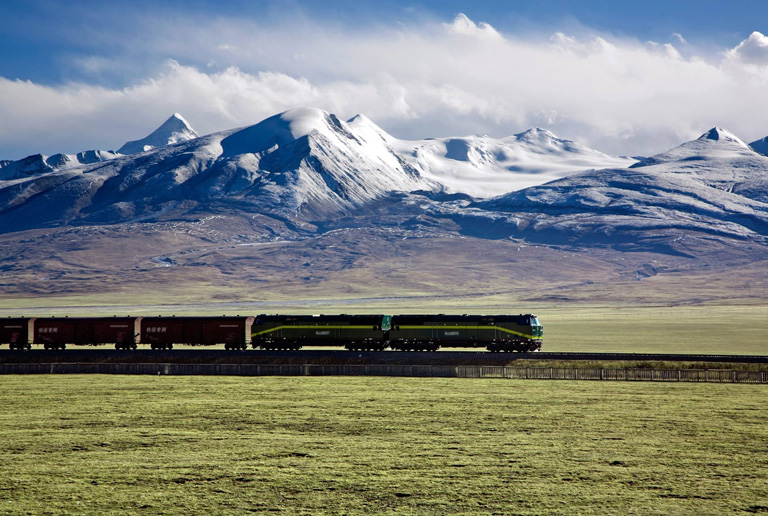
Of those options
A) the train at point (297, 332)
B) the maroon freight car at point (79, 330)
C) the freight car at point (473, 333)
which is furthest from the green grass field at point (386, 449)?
the maroon freight car at point (79, 330)

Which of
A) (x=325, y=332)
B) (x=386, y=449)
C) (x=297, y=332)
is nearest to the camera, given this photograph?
(x=386, y=449)

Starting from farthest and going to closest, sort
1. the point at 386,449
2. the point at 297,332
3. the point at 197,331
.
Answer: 1. the point at 197,331
2. the point at 297,332
3. the point at 386,449

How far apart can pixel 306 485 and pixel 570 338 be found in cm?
8026

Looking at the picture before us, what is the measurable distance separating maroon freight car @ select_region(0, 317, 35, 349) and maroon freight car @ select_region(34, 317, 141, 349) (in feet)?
2.37

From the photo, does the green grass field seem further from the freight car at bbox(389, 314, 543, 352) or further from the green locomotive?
the green locomotive

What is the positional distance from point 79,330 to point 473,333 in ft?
125

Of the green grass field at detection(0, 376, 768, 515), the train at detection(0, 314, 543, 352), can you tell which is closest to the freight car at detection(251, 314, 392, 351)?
the train at detection(0, 314, 543, 352)

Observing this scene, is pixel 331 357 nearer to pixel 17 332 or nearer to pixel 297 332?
pixel 297 332

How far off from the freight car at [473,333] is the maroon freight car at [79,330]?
86.1 ft

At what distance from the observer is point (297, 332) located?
237 ft

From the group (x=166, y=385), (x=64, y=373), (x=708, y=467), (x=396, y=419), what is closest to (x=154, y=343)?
(x=64, y=373)

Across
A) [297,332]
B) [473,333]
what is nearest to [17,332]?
[297,332]

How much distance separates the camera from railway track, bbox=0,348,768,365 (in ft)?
210

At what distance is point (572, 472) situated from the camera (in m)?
32.0
